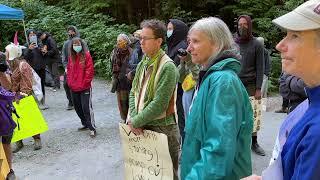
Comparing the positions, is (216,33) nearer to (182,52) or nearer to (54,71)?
(182,52)

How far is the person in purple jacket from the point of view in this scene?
1509mm

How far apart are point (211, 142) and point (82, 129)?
6413mm

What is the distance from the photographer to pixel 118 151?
282 inches

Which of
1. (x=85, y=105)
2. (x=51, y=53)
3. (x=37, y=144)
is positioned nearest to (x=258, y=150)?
(x=85, y=105)

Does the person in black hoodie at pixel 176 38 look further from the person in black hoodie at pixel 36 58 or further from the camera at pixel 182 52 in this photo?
the person in black hoodie at pixel 36 58

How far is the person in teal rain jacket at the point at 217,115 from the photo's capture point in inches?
97.3

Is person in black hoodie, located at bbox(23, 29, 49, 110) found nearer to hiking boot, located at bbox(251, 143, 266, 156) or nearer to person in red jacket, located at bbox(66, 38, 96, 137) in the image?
person in red jacket, located at bbox(66, 38, 96, 137)

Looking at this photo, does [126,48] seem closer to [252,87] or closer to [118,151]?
[118,151]

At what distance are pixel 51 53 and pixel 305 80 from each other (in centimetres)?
1208

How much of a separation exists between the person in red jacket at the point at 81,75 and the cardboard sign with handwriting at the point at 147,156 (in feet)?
11.9

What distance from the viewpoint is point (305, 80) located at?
1.67 meters

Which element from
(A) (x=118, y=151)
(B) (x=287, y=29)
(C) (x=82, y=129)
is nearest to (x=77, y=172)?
(A) (x=118, y=151)

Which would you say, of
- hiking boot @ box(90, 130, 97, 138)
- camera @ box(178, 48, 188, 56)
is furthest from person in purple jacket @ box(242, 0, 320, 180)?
hiking boot @ box(90, 130, 97, 138)

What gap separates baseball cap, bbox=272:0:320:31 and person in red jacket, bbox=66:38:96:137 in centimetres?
636
